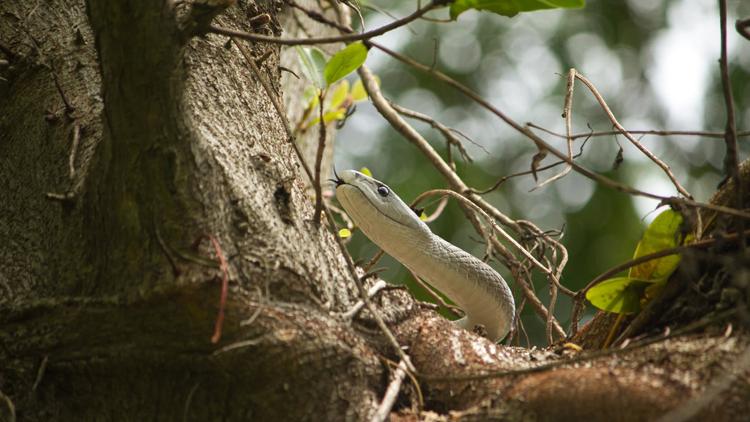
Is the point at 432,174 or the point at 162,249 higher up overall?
the point at 432,174


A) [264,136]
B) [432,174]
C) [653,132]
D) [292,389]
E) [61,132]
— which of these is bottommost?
[292,389]

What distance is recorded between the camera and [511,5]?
5.74ft

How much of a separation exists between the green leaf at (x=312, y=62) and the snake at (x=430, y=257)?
1.29 feet

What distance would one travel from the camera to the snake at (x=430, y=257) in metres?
2.82

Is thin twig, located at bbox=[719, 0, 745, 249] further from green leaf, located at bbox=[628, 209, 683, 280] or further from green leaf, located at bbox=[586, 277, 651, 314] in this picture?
green leaf, located at bbox=[586, 277, 651, 314]

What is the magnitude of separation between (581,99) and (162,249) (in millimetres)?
7839

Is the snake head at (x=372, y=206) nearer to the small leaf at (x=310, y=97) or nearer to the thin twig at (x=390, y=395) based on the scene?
the small leaf at (x=310, y=97)

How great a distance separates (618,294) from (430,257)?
0.95 meters

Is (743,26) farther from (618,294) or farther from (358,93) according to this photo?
(358,93)

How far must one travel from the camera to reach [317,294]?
1.77 m

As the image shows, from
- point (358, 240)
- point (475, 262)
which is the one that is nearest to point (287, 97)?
point (475, 262)

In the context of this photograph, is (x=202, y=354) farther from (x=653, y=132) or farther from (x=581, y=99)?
(x=581, y=99)

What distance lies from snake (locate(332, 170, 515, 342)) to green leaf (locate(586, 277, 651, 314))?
0.70m

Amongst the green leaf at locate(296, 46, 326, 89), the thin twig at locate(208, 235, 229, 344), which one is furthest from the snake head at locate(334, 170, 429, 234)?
the thin twig at locate(208, 235, 229, 344)
